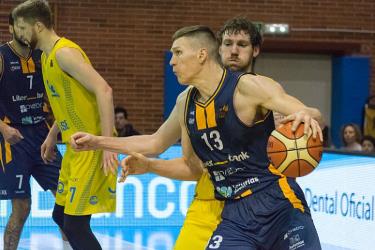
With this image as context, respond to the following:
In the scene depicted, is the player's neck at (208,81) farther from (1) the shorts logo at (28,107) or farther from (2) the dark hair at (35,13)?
(1) the shorts logo at (28,107)

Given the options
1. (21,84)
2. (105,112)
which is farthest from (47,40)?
(21,84)

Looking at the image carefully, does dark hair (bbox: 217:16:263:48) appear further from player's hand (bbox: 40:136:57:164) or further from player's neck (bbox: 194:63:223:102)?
player's hand (bbox: 40:136:57:164)

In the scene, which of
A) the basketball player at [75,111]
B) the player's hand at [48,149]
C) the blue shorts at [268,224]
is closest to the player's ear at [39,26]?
the basketball player at [75,111]

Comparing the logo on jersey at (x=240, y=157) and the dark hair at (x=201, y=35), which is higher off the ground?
the dark hair at (x=201, y=35)

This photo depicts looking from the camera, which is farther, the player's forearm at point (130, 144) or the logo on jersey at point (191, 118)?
the player's forearm at point (130, 144)

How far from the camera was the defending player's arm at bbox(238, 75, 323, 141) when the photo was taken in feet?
12.6

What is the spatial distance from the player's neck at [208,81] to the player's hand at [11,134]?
7.91 feet

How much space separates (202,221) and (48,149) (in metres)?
2.05

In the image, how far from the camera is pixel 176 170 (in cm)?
484

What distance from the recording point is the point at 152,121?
15.1m

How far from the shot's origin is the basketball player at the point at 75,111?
5539 millimetres

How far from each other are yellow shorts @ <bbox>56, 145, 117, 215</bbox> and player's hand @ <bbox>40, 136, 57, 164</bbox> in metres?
0.60

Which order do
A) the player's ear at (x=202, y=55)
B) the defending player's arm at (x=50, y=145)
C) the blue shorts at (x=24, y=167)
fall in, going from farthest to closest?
the blue shorts at (x=24, y=167) → the defending player's arm at (x=50, y=145) → the player's ear at (x=202, y=55)

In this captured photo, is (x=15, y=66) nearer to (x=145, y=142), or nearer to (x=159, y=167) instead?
(x=145, y=142)
